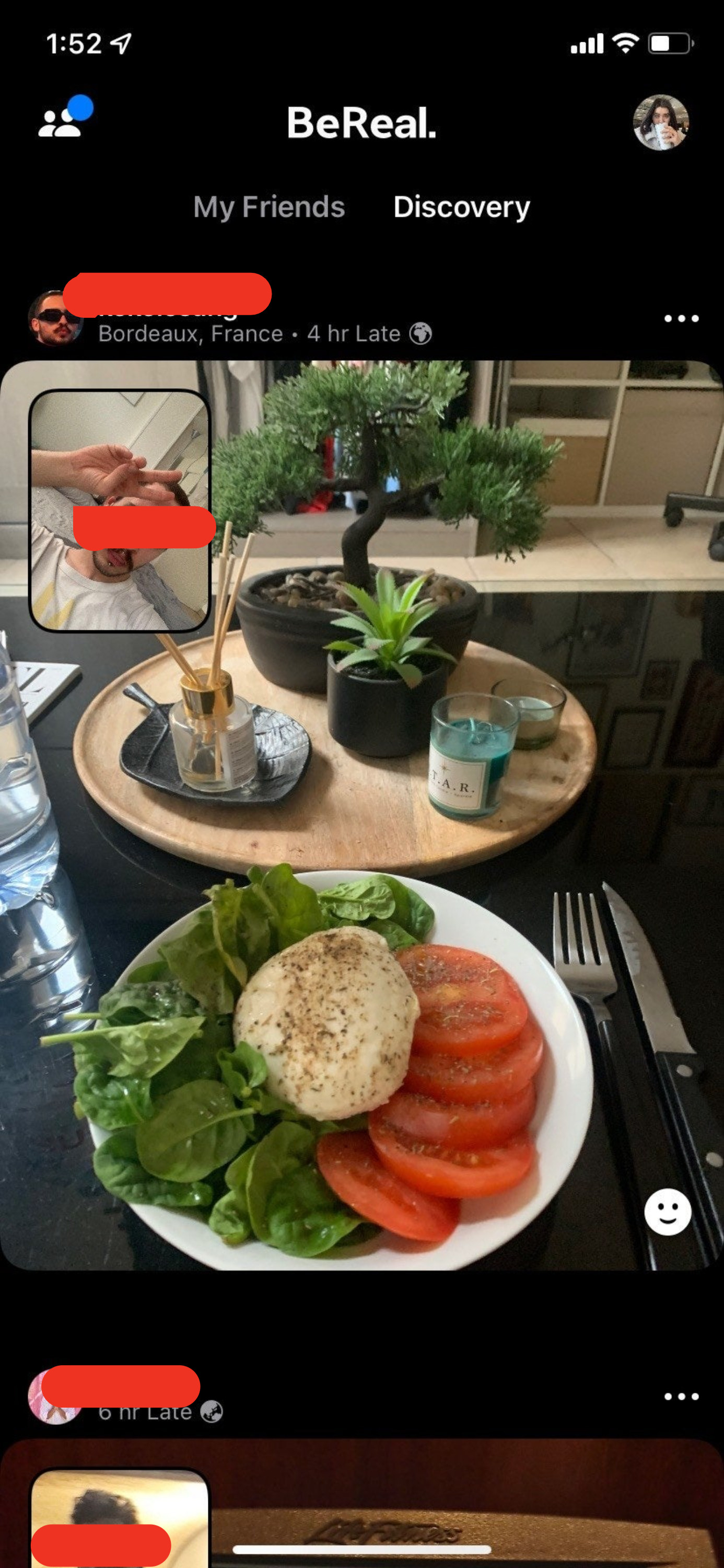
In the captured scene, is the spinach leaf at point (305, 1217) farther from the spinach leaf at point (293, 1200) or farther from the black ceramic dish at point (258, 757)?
the black ceramic dish at point (258, 757)

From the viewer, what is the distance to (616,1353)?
0.37m

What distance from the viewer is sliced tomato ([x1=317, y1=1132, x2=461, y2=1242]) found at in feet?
1.25

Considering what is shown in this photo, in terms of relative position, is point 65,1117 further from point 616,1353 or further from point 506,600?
point 506,600

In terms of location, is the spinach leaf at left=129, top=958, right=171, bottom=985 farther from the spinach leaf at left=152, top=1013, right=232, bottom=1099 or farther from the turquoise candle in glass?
the turquoise candle in glass

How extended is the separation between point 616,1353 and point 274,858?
0.38 m

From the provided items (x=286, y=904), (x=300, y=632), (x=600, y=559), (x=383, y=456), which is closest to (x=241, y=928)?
(x=286, y=904)

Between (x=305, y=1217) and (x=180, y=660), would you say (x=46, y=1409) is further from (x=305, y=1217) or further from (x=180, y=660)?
(x=180, y=660)

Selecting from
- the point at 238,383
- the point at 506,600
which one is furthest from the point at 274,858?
the point at 506,600

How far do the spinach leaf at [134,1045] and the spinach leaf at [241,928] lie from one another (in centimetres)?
5

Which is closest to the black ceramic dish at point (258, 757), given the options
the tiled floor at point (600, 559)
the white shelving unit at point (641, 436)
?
the white shelving unit at point (641, 436)

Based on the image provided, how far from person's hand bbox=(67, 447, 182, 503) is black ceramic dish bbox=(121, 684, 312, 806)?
1.07ft
